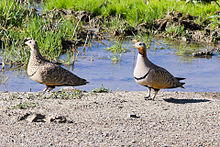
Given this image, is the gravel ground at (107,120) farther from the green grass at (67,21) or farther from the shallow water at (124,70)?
the green grass at (67,21)

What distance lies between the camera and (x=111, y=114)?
6129 millimetres

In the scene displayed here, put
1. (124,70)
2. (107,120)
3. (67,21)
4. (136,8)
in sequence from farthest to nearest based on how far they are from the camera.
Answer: (136,8) < (67,21) < (124,70) < (107,120)

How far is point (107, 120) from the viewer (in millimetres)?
5852

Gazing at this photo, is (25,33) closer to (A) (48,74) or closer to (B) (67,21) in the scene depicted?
(B) (67,21)

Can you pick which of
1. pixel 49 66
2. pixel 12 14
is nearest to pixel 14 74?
pixel 49 66

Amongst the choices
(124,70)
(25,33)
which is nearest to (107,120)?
(124,70)

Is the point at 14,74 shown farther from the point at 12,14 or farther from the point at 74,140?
the point at 74,140

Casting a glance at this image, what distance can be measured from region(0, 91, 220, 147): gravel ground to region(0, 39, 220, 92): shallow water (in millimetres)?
1020

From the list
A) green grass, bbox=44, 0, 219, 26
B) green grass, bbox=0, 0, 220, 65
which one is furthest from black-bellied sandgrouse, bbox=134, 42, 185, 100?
green grass, bbox=44, 0, 219, 26

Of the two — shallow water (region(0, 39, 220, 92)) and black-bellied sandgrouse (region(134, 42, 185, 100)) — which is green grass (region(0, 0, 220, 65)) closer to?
shallow water (region(0, 39, 220, 92))

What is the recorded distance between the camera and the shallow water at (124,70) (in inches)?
327

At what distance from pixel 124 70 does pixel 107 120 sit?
3.54 metres

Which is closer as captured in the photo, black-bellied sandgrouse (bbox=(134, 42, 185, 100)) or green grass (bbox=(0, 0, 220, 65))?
black-bellied sandgrouse (bbox=(134, 42, 185, 100))

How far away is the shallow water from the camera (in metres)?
8.31
